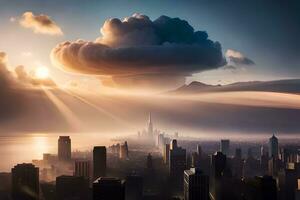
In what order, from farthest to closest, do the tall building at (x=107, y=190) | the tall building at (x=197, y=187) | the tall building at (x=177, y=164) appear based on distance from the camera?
1. the tall building at (x=177, y=164)
2. the tall building at (x=197, y=187)
3. the tall building at (x=107, y=190)

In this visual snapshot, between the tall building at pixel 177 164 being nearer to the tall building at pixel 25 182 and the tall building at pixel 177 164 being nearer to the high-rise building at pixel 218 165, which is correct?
the high-rise building at pixel 218 165

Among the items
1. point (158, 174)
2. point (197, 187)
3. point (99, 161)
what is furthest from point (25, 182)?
point (158, 174)

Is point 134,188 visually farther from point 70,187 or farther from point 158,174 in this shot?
point 158,174

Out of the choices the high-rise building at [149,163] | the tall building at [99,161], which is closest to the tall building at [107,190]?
the tall building at [99,161]

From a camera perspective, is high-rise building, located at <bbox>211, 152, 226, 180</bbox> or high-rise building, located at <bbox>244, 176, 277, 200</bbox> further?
high-rise building, located at <bbox>211, 152, 226, 180</bbox>

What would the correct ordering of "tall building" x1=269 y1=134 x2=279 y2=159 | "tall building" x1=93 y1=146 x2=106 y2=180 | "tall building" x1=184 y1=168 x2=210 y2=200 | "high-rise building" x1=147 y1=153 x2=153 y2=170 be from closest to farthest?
"tall building" x1=184 y1=168 x2=210 y2=200, "tall building" x1=93 y1=146 x2=106 y2=180, "high-rise building" x1=147 y1=153 x2=153 y2=170, "tall building" x1=269 y1=134 x2=279 y2=159

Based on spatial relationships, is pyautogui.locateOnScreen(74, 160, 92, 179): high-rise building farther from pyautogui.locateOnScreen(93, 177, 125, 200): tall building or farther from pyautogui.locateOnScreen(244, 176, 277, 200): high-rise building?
pyautogui.locateOnScreen(244, 176, 277, 200): high-rise building

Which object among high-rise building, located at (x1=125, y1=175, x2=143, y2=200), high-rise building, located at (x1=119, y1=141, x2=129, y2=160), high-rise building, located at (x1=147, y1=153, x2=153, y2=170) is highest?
high-rise building, located at (x1=119, y1=141, x2=129, y2=160)

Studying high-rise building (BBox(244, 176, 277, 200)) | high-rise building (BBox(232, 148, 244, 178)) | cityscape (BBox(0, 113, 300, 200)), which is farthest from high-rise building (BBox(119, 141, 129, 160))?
high-rise building (BBox(244, 176, 277, 200))
